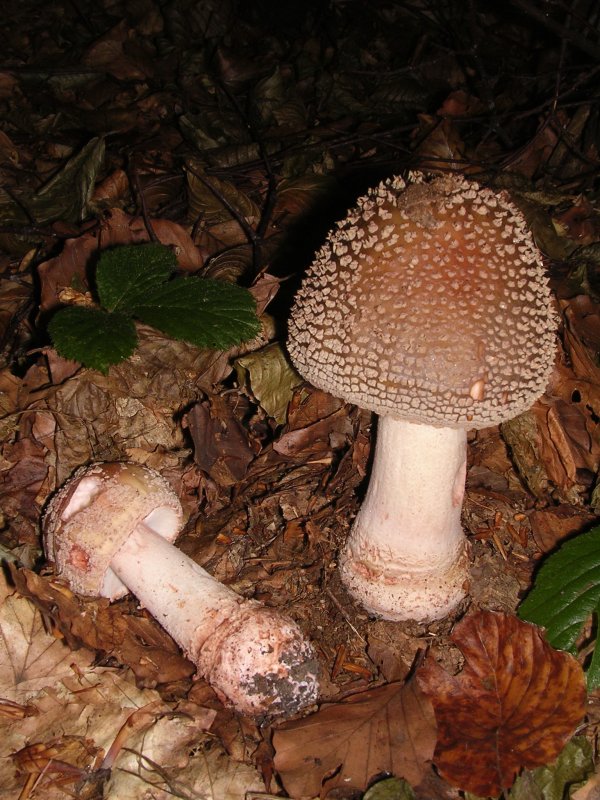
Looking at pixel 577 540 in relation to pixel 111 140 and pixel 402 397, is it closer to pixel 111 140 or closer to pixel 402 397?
pixel 402 397

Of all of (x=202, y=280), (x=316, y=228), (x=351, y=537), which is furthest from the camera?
(x=316, y=228)

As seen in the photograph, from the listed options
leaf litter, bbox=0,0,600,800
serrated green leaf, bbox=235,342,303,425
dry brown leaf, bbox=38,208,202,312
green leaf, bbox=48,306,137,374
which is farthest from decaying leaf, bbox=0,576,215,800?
dry brown leaf, bbox=38,208,202,312

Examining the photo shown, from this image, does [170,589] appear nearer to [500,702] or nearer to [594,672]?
[500,702]

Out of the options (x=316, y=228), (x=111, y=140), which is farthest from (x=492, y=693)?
(x=111, y=140)

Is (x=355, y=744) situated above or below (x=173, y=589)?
below

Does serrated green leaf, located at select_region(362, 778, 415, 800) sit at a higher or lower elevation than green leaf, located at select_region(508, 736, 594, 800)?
higher

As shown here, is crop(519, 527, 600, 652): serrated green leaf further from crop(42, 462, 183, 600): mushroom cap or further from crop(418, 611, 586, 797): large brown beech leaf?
crop(42, 462, 183, 600): mushroom cap

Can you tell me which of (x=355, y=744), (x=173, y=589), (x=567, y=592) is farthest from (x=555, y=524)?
(x=173, y=589)
